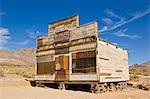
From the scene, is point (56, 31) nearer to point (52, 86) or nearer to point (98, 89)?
point (52, 86)

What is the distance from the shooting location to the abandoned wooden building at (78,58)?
18.1 m

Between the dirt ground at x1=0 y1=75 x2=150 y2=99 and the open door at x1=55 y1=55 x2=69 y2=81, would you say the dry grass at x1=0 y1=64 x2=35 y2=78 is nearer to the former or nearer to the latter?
the open door at x1=55 y1=55 x2=69 y2=81

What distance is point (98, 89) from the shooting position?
57.2 ft

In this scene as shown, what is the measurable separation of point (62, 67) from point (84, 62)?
299cm

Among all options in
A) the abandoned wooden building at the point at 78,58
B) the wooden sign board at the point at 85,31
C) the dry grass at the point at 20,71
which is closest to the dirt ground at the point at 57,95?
the abandoned wooden building at the point at 78,58

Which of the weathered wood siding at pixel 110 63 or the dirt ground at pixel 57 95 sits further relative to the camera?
the weathered wood siding at pixel 110 63

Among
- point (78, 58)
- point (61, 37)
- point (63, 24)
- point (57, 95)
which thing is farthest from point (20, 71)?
point (57, 95)

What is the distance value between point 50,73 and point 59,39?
3991 millimetres

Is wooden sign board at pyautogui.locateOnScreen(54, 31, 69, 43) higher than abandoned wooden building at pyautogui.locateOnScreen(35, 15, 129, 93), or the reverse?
wooden sign board at pyautogui.locateOnScreen(54, 31, 69, 43)

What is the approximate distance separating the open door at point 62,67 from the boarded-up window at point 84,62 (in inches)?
38.7

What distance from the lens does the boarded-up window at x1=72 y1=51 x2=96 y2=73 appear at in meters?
18.1

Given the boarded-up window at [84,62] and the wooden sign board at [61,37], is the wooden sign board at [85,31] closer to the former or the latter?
the wooden sign board at [61,37]

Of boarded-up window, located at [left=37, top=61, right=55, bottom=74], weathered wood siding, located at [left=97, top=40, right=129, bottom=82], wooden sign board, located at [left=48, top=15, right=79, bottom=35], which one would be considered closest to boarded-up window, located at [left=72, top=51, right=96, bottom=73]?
weathered wood siding, located at [left=97, top=40, right=129, bottom=82]

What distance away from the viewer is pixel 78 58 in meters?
19.4
